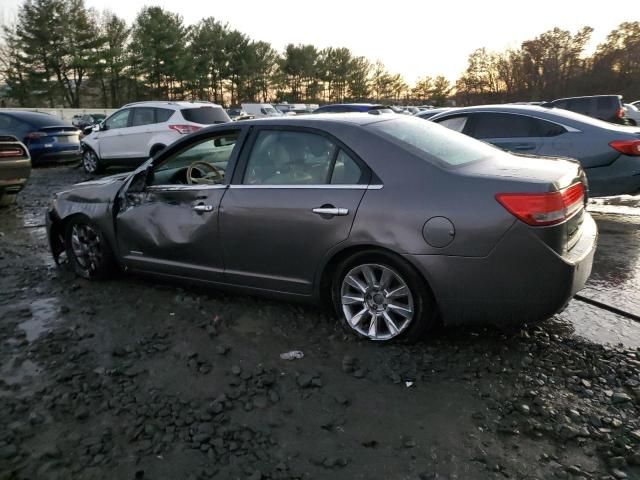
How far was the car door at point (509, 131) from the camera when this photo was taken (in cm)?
668

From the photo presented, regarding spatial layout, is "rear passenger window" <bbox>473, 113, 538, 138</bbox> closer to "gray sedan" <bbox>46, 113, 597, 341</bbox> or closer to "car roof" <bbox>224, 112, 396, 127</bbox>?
"gray sedan" <bbox>46, 113, 597, 341</bbox>

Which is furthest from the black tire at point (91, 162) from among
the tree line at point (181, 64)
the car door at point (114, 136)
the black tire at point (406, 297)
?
the tree line at point (181, 64)

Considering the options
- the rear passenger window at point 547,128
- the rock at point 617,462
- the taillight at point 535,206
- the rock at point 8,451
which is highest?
the rear passenger window at point 547,128

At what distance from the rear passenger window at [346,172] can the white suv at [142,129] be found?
8671mm

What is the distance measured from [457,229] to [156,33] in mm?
50854

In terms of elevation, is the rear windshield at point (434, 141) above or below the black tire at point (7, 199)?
above

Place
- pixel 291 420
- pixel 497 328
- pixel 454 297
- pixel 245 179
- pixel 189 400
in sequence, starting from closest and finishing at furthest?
pixel 291 420 < pixel 189 400 < pixel 454 297 < pixel 497 328 < pixel 245 179

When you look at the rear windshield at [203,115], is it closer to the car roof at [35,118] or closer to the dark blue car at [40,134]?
the dark blue car at [40,134]

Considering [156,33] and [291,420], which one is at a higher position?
[156,33]

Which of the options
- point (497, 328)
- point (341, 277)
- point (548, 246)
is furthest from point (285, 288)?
point (548, 246)

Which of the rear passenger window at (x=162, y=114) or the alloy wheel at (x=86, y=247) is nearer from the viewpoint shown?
the alloy wheel at (x=86, y=247)

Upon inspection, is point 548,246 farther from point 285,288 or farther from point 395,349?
point 285,288

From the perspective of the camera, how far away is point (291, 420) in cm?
268

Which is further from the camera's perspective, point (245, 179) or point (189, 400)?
point (245, 179)
